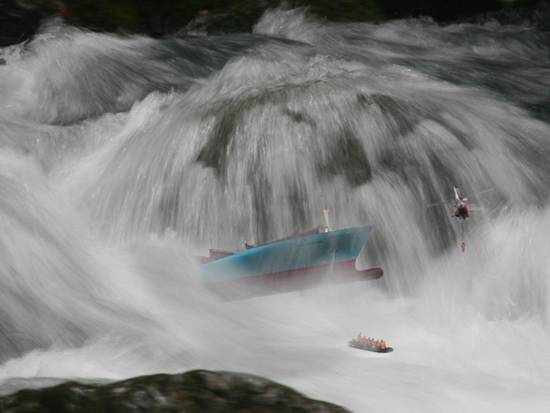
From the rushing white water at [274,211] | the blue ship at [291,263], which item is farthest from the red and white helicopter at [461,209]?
the blue ship at [291,263]

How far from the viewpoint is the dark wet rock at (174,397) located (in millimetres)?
4848

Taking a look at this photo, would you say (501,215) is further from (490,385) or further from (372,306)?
(490,385)

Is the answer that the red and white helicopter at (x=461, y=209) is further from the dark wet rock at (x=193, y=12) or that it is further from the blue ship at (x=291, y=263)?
the dark wet rock at (x=193, y=12)

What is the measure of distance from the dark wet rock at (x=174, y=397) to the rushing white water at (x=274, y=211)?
0.30 m

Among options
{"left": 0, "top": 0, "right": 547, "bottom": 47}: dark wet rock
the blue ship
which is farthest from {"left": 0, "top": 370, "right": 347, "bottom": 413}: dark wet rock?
{"left": 0, "top": 0, "right": 547, "bottom": 47}: dark wet rock

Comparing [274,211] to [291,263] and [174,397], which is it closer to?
[291,263]

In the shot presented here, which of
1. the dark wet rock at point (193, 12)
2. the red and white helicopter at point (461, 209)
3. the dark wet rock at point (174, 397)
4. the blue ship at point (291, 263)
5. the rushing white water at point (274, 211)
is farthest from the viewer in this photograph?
the dark wet rock at point (193, 12)

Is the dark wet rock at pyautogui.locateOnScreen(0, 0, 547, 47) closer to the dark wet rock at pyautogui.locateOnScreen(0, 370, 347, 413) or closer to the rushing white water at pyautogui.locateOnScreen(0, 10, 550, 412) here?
the rushing white water at pyautogui.locateOnScreen(0, 10, 550, 412)

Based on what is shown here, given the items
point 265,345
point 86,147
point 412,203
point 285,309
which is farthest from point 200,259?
point 86,147

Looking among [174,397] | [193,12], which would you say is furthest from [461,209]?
[193,12]

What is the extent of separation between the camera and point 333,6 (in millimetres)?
13234

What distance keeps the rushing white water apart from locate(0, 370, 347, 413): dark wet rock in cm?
30

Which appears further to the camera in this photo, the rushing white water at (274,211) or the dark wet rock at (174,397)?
the rushing white water at (274,211)

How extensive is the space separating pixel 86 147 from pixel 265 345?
3690 millimetres
